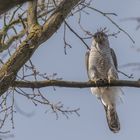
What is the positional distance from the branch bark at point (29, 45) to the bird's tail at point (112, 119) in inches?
103

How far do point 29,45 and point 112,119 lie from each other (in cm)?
304

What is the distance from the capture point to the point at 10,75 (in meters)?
3.16

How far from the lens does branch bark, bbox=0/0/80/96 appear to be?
3.17 meters

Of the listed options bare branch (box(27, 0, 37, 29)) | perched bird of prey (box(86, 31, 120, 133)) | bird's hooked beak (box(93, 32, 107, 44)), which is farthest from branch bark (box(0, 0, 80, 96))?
bird's hooked beak (box(93, 32, 107, 44))

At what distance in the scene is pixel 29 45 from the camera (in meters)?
3.37

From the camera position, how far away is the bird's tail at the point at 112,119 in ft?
19.2

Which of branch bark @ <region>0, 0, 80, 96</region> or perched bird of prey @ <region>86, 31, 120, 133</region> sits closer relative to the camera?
branch bark @ <region>0, 0, 80, 96</region>

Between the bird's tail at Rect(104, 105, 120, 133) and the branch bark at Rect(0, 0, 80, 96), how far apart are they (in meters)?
2.61

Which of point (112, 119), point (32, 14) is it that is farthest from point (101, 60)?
point (32, 14)

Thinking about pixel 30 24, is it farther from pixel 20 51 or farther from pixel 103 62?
pixel 103 62

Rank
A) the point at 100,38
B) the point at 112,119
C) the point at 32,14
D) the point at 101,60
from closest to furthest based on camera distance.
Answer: the point at 32,14 < the point at 112,119 < the point at 101,60 < the point at 100,38

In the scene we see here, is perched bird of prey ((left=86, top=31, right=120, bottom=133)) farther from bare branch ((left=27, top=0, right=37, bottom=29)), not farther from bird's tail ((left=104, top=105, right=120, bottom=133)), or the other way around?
bare branch ((left=27, top=0, right=37, bottom=29))

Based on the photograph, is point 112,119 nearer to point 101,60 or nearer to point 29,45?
point 101,60

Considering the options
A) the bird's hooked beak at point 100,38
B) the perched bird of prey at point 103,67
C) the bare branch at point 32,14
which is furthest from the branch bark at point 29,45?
the bird's hooked beak at point 100,38
